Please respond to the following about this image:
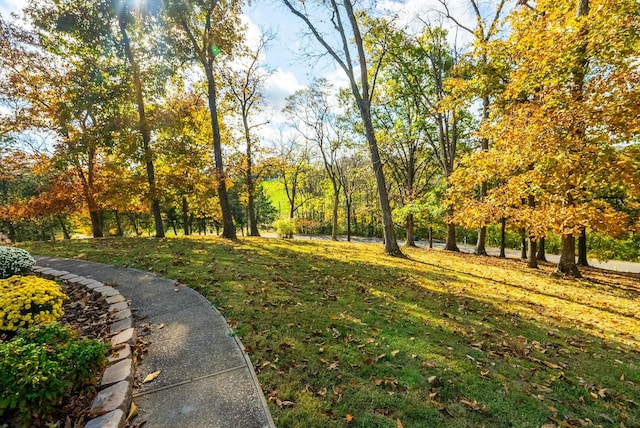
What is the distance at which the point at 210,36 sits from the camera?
11086 millimetres

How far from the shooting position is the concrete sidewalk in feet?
6.93

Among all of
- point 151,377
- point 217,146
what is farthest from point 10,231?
point 151,377

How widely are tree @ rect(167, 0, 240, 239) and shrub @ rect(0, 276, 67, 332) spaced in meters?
7.88

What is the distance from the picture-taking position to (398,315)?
168 inches

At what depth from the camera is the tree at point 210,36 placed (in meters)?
10.0

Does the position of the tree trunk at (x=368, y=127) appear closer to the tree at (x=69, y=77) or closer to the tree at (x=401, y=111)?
the tree at (x=401, y=111)

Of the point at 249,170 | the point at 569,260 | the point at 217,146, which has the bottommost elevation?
the point at 569,260

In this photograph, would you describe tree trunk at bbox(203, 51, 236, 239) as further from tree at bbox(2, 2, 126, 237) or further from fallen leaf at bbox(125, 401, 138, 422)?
fallen leaf at bbox(125, 401, 138, 422)

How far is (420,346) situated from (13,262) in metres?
6.86

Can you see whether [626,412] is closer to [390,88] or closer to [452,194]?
[452,194]

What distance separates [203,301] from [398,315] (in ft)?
9.79

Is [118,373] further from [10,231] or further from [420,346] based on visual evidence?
[10,231]

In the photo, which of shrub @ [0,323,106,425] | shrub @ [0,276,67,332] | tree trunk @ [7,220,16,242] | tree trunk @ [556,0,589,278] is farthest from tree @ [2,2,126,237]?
tree trunk @ [7,220,16,242]

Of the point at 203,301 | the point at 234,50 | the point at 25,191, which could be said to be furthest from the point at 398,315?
the point at 25,191
